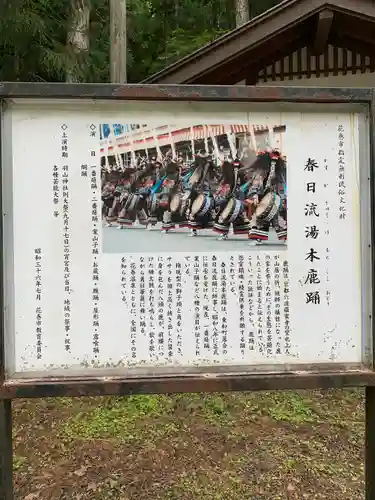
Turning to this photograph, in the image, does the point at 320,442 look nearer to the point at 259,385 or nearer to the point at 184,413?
the point at 184,413

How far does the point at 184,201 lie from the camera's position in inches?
88.2

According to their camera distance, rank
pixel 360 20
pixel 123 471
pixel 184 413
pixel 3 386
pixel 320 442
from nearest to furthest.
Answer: pixel 3 386 → pixel 123 471 → pixel 320 442 → pixel 184 413 → pixel 360 20

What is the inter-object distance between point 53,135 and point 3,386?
116 centimetres

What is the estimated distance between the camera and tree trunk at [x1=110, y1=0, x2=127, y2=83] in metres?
5.66

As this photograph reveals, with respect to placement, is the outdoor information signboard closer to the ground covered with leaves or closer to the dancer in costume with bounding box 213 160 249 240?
the dancer in costume with bounding box 213 160 249 240

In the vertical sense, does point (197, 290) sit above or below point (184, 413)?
above

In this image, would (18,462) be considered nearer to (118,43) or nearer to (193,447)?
(193,447)

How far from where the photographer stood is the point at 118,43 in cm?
584

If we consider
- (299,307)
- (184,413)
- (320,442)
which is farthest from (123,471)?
(299,307)

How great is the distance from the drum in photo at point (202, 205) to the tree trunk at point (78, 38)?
30.1 feet

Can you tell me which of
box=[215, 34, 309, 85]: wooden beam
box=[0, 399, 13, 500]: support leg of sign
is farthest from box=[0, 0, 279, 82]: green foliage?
box=[0, 399, 13, 500]: support leg of sign

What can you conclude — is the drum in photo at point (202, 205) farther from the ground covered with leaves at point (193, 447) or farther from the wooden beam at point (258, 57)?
the wooden beam at point (258, 57)

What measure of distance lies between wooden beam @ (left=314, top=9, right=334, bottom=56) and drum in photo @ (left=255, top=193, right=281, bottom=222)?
337 centimetres

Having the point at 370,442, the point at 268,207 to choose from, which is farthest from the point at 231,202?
the point at 370,442
